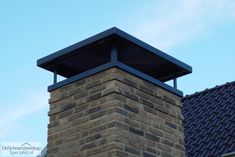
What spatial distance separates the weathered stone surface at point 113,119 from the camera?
8.16m

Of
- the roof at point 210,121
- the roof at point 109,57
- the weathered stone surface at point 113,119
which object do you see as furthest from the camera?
the roof at point 210,121

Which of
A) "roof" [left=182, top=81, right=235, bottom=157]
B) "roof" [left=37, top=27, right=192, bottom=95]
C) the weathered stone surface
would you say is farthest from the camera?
"roof" [left=182, top=81, right=235, bottom=157]

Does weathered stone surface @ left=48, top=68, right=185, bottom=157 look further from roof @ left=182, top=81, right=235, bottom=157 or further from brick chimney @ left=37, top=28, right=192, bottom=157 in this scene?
roof @ left=182, top=81, right=235, bottom=157

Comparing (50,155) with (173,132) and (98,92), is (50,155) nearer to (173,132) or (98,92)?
(98,92)

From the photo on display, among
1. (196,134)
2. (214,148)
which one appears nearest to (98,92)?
(214,148)

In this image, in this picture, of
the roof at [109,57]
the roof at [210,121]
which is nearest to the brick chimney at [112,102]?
the roof at [109,57]

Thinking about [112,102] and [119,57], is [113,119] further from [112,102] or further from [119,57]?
[119,57]

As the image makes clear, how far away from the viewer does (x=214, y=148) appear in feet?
37.6

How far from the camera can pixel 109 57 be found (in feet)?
30.1

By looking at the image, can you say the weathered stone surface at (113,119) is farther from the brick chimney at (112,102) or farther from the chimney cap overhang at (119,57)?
the chimney cap overhang at (119,57)

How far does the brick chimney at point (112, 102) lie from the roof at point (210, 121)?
2487 mm

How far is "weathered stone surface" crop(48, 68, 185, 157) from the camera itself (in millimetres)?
8156

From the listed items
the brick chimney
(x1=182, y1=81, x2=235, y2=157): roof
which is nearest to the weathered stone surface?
the brick chimney

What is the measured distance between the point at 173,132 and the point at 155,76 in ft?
4.05
